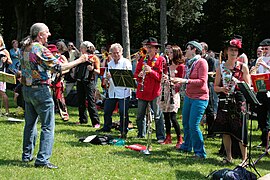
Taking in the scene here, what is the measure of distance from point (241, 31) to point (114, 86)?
109 feet

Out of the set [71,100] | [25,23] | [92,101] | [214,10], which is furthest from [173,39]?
[92,101]

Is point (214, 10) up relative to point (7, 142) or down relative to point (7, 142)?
up

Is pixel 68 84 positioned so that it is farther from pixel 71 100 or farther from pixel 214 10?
pixel 214 10

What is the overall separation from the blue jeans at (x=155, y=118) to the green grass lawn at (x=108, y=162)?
31 cm

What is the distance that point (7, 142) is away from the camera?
8.29 m

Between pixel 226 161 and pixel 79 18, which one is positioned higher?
pixel 79 18

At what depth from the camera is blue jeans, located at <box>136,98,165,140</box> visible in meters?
8.73

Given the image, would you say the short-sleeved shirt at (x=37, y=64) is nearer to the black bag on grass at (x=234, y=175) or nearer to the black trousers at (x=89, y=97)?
the black bag on grass at (x=234, y=175)

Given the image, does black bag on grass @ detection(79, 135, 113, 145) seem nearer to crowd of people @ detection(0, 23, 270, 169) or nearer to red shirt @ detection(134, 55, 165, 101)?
crowd of people @ detection(0, 23, 270, 169)

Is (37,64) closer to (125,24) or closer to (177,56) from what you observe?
(177,56)

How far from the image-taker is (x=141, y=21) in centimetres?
4431

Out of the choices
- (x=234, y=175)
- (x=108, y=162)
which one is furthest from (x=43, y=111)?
(x=234, y=175)

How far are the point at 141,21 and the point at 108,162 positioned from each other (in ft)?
125

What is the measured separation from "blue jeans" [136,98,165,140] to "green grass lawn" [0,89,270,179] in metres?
0.31
